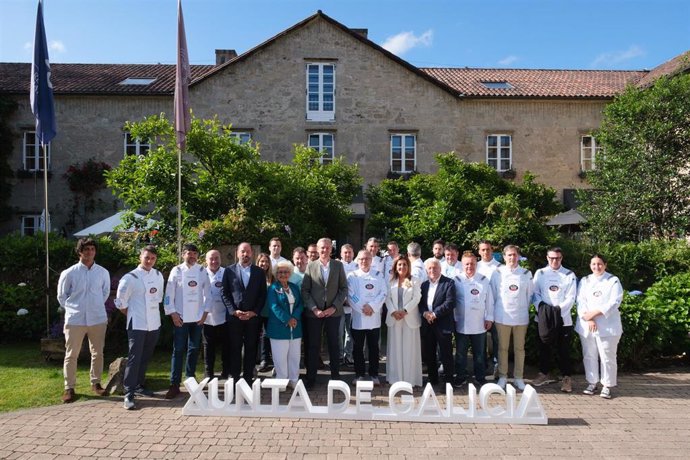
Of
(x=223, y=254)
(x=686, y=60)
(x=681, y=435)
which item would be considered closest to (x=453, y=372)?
(x=681, y=435)

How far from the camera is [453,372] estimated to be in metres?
7.11

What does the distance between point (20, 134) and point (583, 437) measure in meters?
22.6

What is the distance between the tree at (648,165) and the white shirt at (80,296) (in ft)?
42.9

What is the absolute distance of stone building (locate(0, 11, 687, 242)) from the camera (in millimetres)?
20312

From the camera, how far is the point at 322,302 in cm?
713

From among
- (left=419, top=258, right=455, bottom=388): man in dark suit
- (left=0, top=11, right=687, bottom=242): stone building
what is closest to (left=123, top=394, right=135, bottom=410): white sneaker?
(left=419, top=258, right=455, bottom=388): man in dark suit

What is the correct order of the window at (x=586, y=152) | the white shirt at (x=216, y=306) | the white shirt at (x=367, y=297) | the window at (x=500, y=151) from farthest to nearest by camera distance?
1. the window at (x=586, y=152)
2. the window at (x=500, y=151)
3. the white shirt at (x=367, y=297)
4. the white shirt at (x=216, y=306)

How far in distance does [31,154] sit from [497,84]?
19955 mm

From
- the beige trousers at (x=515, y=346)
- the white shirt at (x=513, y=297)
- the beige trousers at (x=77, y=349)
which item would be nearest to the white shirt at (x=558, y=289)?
the white shirt at (x=513, y=297)

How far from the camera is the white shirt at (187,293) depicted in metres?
6.66

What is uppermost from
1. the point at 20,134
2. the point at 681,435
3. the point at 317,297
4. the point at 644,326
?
the point at 20,134

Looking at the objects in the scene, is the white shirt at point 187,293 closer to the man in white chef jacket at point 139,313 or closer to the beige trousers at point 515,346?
the man in white chef jacket at point 139,313

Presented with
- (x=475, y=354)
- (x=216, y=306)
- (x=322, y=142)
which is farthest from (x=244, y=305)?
(x=322, y=142)

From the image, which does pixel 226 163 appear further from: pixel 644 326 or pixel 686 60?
pixel 686 60
